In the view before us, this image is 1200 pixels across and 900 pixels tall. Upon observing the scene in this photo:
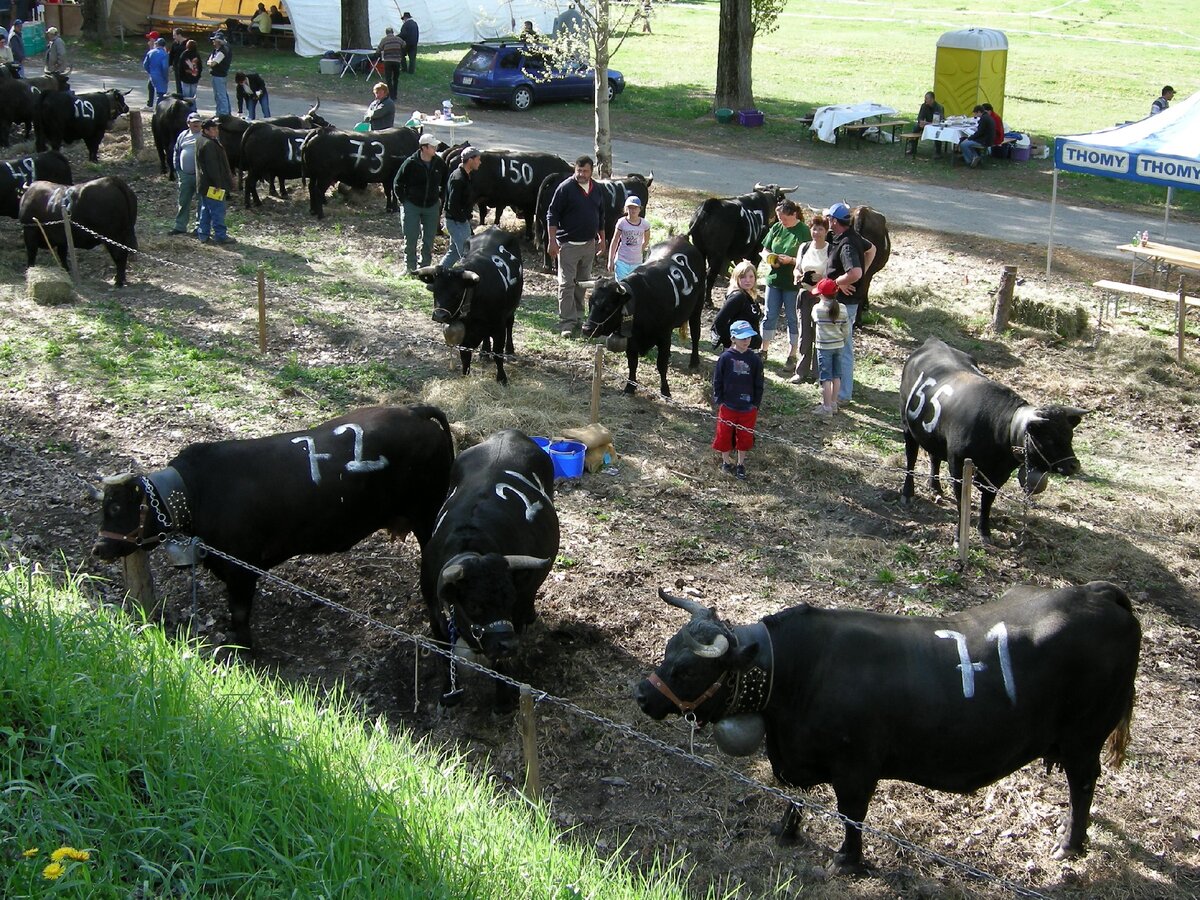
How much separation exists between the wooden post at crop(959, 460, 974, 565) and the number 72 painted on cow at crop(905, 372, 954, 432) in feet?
2.67

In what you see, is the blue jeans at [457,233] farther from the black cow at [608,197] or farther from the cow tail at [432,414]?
the cow tail at [432,414]

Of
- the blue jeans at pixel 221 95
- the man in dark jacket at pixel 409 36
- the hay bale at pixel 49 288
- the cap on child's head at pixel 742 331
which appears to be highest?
the man in dark jacket at pixel 409 36

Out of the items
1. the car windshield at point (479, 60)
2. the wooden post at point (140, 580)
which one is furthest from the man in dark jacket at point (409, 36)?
the wooden post at point (140, 580)

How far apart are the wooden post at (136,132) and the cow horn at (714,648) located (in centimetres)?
1932

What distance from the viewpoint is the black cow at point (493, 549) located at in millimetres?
6664

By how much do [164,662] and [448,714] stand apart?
6.65ft

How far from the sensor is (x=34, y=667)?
519cm

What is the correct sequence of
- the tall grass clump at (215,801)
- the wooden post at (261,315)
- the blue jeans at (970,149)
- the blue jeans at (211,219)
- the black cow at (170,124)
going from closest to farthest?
the tall grass clump at (215,801), the wooden post at (261,315), the blue jeans at (211,219), the black cow at (170,124), the blue jeans at (970,149)

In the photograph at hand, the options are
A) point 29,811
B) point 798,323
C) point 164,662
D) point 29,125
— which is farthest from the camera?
point 29,125

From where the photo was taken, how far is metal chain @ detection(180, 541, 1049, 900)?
17.7ft

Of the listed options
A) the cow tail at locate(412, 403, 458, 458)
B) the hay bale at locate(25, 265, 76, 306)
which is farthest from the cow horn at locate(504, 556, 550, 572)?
the hay bale at locate(25, 265, 76, 306)

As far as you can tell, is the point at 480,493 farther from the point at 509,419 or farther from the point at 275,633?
the point at 509,419

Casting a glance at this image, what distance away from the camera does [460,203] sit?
1504 centimetres

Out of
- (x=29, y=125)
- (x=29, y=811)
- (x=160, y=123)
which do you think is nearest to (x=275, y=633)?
(x=29, y=811)
